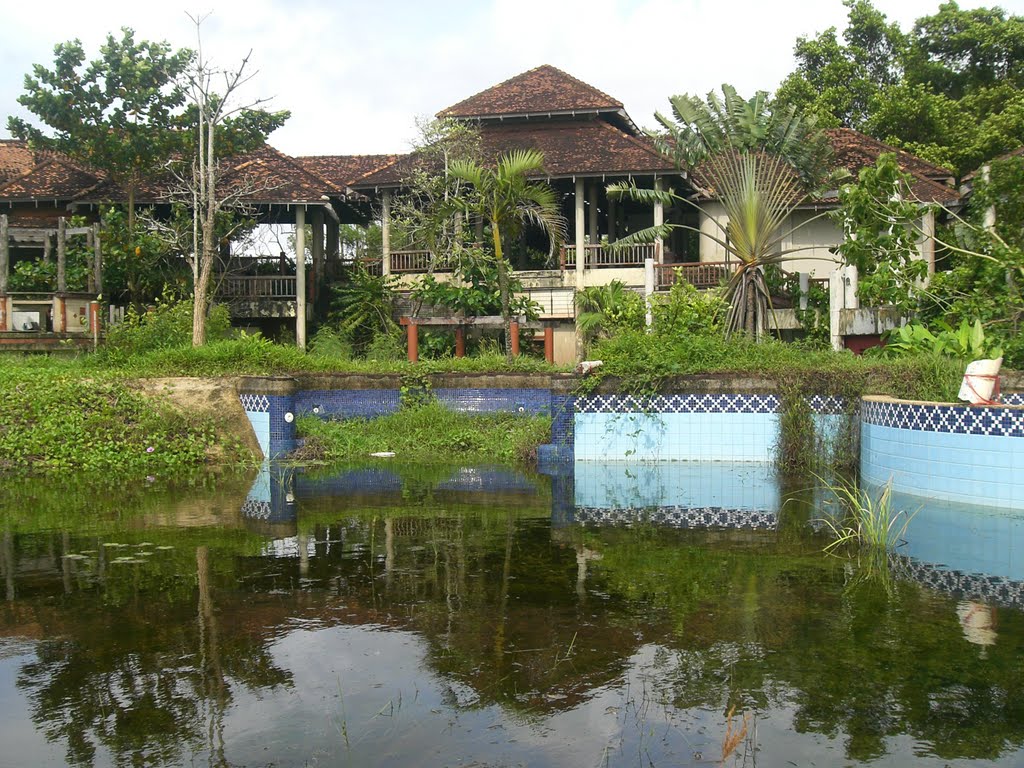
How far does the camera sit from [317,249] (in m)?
24.0

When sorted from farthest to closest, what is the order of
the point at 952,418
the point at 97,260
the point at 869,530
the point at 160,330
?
the point at 97,260
the point at 160,330
the point at 952,418
the point at 869,530

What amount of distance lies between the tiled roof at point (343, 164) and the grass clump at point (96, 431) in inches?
488

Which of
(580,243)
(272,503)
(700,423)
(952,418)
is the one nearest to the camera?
(952,418)

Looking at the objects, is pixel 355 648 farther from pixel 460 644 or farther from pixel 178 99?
pixel 178 99

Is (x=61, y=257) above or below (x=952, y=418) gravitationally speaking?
above

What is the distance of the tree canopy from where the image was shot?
2391 centimetres

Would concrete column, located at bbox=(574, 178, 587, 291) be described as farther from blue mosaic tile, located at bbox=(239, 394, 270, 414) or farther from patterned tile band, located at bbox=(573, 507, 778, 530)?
patterned tile band, located at bbox=(573, 507, 778, 530)

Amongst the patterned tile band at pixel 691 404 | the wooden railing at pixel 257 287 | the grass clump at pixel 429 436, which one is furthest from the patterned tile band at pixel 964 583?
the wooden railing at pixel 257 287

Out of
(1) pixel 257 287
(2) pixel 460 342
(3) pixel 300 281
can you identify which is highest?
(3) pixel 300 281

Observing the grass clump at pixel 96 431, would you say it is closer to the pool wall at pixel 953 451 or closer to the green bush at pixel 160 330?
the green bush at pixel 160 330

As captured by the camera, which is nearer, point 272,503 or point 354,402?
point 272,503

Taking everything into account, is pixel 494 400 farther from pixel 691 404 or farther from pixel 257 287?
pixel 257 287

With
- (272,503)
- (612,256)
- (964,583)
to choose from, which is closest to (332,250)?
(612,256)

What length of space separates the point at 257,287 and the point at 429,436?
375 inches
